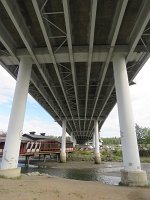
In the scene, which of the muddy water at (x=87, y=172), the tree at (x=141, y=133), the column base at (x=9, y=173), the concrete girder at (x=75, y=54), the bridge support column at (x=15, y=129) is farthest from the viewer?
the tree at (x=141, y=133)

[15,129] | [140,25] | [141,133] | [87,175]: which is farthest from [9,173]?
[141,133]

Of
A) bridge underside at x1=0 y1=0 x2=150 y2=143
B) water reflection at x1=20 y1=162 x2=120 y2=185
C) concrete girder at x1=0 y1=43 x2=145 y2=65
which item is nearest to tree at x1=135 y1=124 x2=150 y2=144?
water reflection at x1=20 y1=162 x2=120 y2=185

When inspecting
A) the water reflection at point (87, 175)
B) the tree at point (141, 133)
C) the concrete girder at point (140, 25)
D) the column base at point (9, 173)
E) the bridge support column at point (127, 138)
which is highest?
the tree at point (141, 133)

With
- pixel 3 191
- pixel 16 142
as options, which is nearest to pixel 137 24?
pixel 16 142

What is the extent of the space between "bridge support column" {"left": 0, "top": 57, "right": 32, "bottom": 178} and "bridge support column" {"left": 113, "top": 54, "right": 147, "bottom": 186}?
26.8ft

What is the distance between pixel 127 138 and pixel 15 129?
353 inches

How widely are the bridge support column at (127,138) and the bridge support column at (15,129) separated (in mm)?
8181

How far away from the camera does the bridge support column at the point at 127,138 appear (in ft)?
48.0

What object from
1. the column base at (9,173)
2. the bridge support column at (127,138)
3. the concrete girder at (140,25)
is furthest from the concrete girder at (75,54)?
the column base at (9,173)

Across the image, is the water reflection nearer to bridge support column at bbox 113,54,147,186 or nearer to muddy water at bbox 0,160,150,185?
muddy water at bbox 0,160,150,185

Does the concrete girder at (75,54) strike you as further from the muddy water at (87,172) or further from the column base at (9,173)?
the muddy water at (87,172)

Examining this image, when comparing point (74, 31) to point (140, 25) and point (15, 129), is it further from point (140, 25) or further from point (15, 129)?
point (15, 129)

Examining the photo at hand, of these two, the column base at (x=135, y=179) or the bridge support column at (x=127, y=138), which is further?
the bridge support column at (x=127, y=138)

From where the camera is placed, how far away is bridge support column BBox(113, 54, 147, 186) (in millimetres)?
14625
